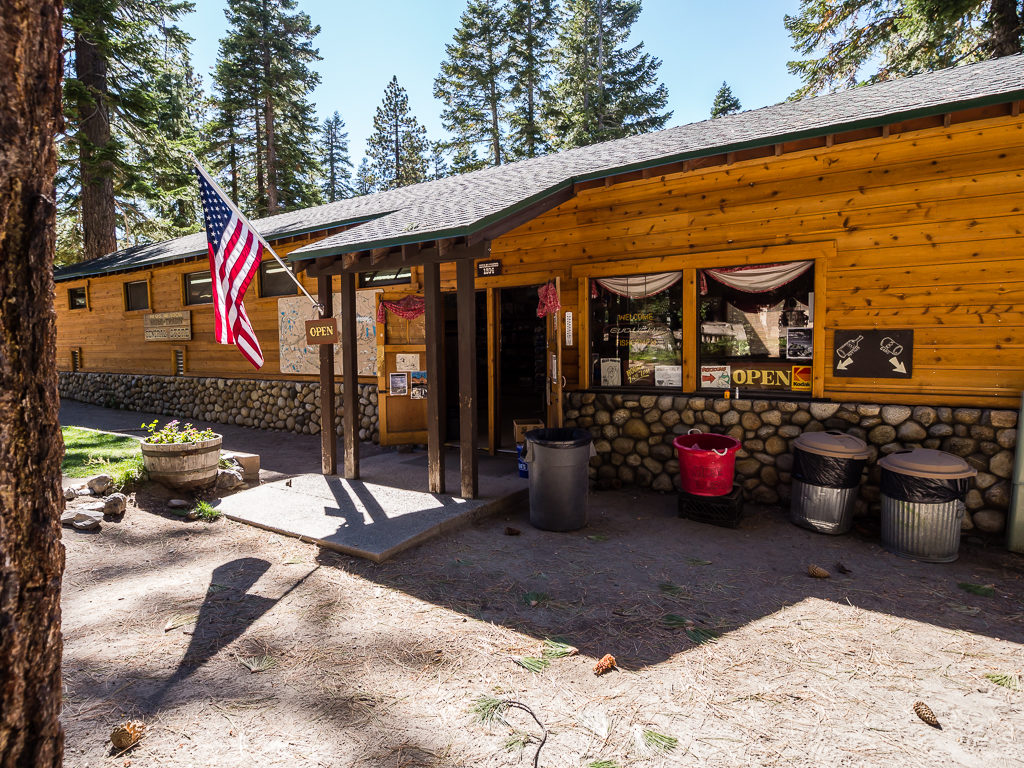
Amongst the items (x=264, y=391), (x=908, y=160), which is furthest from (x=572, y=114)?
(x=908, y=160)

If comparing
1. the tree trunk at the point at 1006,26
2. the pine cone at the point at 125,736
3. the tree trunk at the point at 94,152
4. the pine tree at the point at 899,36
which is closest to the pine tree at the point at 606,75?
the pine tree at the point at 899,36

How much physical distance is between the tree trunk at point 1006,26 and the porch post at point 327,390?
14286 millimetres

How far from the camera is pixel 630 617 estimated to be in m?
3.85

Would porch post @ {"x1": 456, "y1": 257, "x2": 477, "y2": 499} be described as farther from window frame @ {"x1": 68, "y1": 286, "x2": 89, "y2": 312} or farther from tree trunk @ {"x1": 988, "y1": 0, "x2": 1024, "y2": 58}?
window frame @ {"x1": 68, "y1": 286, "x2": 89, "y2": 312}

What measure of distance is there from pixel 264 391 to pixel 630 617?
9.89 meters

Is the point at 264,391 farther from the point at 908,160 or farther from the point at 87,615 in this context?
the point at 908,160

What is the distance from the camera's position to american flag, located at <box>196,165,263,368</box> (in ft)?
19.3

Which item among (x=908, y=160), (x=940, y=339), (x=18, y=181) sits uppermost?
(x=908, y=160)

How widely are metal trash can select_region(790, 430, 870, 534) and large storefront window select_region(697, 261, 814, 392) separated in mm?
855

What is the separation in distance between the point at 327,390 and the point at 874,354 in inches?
249

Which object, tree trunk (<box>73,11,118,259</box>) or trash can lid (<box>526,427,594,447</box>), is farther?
tree trunk (<box>73,11,118,259</box>)

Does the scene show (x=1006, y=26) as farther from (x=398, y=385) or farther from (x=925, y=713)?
(x=925, y=713)

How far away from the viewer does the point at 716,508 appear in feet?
18.9

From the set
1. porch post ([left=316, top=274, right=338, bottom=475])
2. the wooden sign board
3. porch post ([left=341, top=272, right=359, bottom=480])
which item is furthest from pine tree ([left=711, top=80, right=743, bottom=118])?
the wooden sign board
